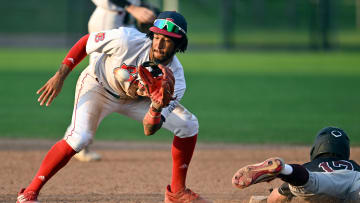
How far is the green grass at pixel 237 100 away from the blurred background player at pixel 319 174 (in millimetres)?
3060

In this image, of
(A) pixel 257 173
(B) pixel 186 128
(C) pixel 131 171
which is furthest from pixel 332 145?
(C) pixel 131 171

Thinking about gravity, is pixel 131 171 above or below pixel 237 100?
above

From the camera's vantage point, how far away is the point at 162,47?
412 centimetres

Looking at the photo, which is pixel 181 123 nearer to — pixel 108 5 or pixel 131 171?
pixel 131 171

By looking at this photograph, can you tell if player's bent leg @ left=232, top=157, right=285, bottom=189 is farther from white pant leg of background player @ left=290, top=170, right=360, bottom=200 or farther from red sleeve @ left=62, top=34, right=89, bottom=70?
red sleeve @ left=62, top=34, right=89, bottom=70

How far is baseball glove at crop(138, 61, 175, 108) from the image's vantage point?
3754 millimetres

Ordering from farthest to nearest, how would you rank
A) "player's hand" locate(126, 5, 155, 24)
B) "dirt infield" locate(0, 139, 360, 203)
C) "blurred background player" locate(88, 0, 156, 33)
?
"blurred background player" locate(88, 0, 156, 33) < "player's hand" locate(126, 5, 155, 24) < "dirt infield" locate(0, 139, 360, 203)

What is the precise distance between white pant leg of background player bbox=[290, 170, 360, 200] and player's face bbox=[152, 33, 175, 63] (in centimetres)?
120

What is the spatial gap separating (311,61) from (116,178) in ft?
44.7

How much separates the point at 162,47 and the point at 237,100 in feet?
21.8

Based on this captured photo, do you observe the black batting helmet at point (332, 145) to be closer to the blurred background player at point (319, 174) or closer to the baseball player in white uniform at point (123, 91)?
the blurred background player at point (319, 174)

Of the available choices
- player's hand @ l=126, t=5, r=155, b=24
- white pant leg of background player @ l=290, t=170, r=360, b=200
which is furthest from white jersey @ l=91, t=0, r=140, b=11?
white pant leg of background player @ l=290, t=170, r=360, b=200


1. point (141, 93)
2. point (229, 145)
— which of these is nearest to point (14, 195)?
point (141, 93)

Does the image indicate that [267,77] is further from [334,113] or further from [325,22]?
[325,22]
